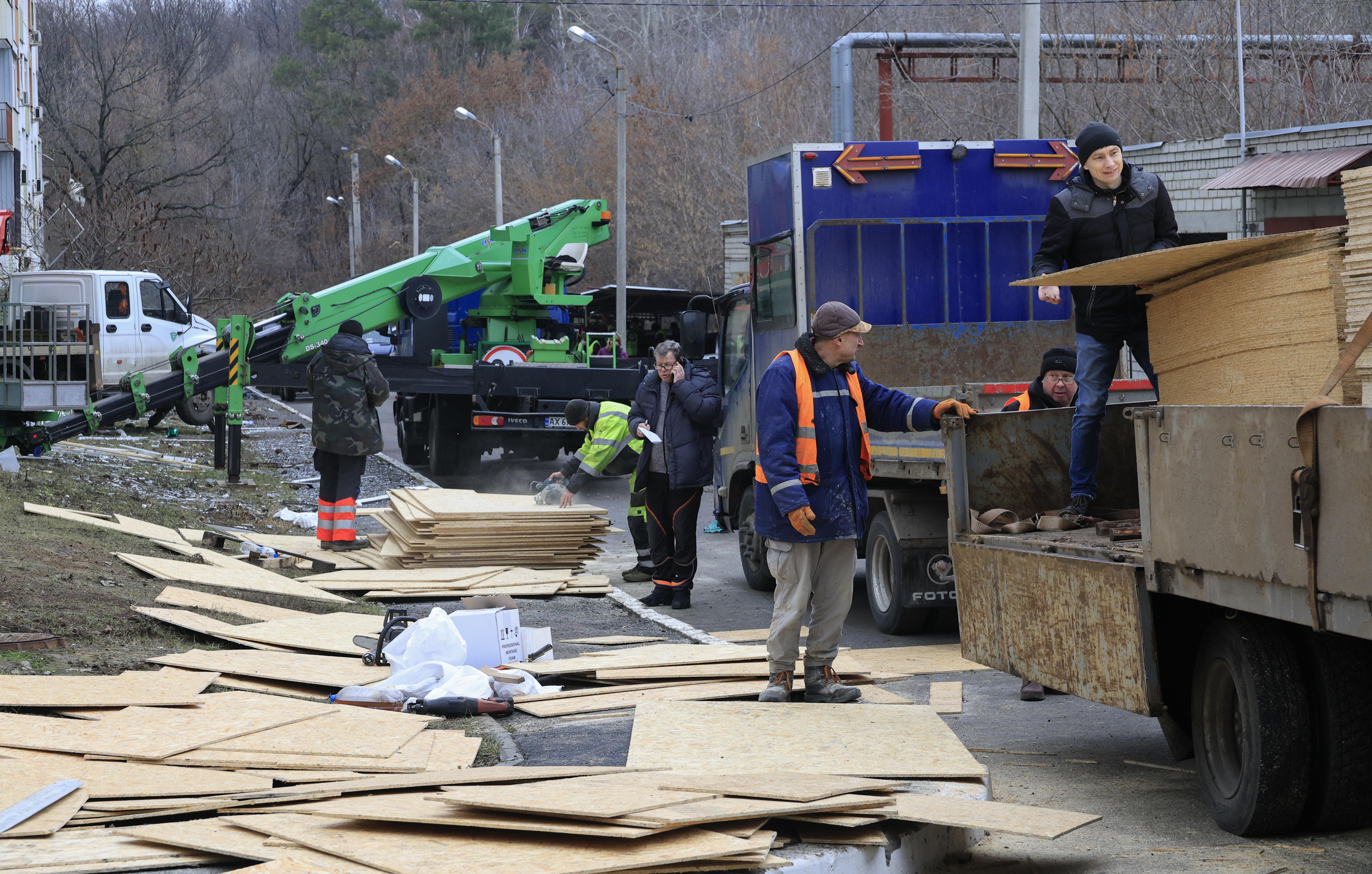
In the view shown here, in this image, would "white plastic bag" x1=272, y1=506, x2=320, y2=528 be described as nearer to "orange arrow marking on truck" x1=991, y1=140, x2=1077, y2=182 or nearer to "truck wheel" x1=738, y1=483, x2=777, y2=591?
"truck wheel" x1=738, y1=483, x2=777, y2=591

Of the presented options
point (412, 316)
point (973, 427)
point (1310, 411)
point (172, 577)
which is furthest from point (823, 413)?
point (412, 316)

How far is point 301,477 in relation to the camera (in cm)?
1984

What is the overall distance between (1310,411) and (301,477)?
1717 centimetres

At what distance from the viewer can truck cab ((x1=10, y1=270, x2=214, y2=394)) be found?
77.2 ft

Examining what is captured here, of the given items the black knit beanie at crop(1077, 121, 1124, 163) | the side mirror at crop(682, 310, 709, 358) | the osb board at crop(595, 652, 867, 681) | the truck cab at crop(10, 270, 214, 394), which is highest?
the truck cab at crop(10, 270, 214, 394)

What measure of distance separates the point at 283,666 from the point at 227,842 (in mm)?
3060

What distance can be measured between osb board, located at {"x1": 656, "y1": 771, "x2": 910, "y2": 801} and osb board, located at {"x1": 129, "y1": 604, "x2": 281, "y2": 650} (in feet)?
12.4

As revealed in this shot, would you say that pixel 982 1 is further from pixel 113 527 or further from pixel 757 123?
pixel 113 527

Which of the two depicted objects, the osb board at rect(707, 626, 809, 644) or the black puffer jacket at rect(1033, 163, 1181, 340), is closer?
the black puffer jacket at rect(1033, 163, 1181, 340)

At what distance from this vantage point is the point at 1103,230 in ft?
22.1

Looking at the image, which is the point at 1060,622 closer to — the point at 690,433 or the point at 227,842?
the point at 227,842

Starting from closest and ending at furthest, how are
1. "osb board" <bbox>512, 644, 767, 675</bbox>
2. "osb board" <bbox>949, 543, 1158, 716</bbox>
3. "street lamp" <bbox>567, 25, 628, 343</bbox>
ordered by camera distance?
"osb board" <bbox>949, 543, 1158, 716</bbox> < "osb board" <bbox>512, 644, 767, 675</bbox> < "street lamp" <bbox>567, 25, 628, 343</bbox>

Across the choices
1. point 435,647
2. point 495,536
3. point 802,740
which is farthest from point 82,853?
point 495,536

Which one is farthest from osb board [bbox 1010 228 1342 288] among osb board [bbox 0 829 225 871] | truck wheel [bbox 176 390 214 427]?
truck wheel [bbox 176 390 214 427]
